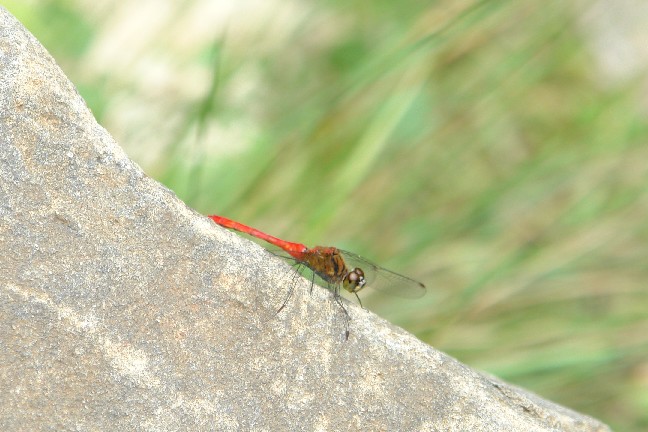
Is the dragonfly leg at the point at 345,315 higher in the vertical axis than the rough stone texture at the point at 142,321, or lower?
higher

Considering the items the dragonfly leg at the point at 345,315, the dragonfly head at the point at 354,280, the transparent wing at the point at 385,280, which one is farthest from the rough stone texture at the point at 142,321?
the transparent wing at the point at 385,280

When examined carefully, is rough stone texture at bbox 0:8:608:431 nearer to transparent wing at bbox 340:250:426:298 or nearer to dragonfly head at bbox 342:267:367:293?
dragonfly head at bbox 342:267:367:293

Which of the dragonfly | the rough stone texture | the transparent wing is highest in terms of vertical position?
the transparent wing

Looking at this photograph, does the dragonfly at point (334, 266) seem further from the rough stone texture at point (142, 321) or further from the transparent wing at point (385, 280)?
the rough stone texture at point (142, 321)

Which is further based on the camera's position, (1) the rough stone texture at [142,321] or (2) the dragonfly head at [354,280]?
(2) the dragonfly head at [354,280]

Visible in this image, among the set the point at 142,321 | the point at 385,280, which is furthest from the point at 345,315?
the point at 385,280

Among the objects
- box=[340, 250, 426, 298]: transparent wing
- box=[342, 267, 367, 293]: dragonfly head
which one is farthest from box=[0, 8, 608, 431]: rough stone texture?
box=[340, 250, 426, 298]: transparent wing
